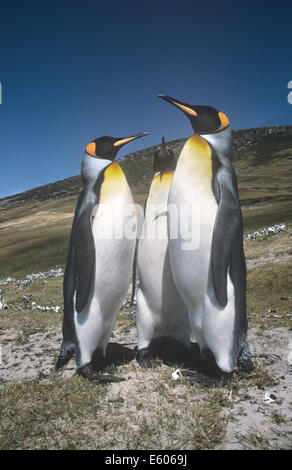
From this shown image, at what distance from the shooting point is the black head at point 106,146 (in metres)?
3.89

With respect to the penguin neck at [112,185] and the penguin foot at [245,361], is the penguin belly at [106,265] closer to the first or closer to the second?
the penguin neck at [112,185]

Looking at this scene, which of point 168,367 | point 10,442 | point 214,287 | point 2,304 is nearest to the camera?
point 10,442

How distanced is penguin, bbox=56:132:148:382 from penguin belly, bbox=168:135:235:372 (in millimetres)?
641

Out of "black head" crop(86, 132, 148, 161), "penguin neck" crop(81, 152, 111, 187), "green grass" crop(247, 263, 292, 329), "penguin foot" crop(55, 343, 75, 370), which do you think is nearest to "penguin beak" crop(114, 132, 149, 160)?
"black head" crop(86, 132, 148, 161)

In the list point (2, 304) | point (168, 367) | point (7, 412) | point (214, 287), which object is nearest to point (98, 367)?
point (168, 367)

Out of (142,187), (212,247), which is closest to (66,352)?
(212,247)

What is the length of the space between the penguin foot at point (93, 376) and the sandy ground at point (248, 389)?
0.07 m

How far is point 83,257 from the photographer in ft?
11.6

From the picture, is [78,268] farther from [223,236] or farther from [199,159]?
[199,159]

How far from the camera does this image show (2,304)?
9508mm

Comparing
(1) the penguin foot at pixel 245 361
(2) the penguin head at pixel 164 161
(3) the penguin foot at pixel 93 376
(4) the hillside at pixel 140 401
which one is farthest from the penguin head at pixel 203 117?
(3) the penguin foot at pixel 93 376

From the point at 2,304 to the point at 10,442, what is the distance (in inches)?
311

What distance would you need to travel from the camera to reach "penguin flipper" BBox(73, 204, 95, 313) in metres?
3.49

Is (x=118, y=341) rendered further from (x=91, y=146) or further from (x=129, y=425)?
(x=91, y=146)
